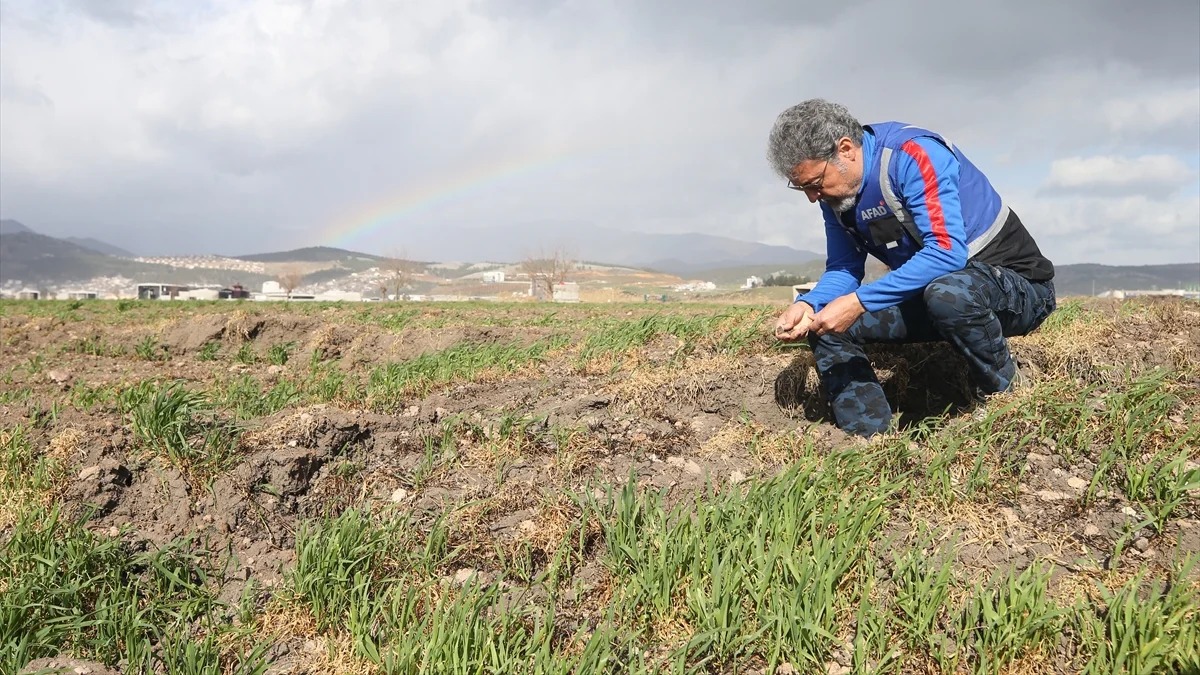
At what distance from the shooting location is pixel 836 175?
3277 mm

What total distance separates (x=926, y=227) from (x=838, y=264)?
2.57 ft

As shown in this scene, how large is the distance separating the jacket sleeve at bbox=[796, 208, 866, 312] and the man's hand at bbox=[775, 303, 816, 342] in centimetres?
40

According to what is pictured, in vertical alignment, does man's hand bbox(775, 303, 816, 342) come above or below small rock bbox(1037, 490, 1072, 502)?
above

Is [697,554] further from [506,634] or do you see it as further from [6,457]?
[6,457]

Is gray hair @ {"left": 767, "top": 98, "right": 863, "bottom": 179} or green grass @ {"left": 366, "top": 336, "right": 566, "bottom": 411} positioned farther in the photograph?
green grass @ {"left": 366, "top": 336, "right": 566, "bottom": 411}

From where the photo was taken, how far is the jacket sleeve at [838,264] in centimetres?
373

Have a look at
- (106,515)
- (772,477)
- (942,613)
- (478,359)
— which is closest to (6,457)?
(106,515)

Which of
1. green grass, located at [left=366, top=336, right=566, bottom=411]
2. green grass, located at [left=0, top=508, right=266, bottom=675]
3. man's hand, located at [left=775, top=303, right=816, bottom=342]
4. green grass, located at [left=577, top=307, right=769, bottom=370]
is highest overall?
man's hand, located at [left=775, top=303, right=816, bottom=342]

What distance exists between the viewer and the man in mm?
3133

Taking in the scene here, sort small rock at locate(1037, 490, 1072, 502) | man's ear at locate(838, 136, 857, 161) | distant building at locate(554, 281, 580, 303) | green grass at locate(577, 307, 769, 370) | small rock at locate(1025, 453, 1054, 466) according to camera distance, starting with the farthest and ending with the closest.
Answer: distant building at locate(554, 281, 580, 303) < green grass at locate(577, 307, 769, 370) < man's ear at locate(838, 136, 857, 161) < small rock at locate(1025, 453, 1054, 466) < small rock at locate(1037, 490, 1072, 502)

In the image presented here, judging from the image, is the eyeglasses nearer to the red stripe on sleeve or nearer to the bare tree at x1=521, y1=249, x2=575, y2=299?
the red stripe on sleeve

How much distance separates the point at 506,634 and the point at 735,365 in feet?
7.55

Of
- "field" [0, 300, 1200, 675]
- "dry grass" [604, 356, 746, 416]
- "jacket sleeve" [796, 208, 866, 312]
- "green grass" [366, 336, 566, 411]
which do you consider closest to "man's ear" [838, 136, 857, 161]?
"jacket sleeve" [796, 208, 866, 312]

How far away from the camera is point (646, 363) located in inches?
183
